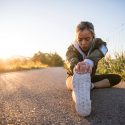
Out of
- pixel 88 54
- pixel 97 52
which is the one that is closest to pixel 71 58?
pixel 88 54

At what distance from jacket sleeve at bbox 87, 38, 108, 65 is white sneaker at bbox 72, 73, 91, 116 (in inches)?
45.1

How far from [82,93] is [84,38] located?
164cm

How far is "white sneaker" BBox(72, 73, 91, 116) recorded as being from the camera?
316cm

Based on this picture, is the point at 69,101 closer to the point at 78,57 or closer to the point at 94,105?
the point at 94,105

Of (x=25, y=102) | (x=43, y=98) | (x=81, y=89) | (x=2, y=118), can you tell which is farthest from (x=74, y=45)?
(x=2, y=118)

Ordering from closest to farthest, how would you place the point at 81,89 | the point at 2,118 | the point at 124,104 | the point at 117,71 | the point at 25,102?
the point at 2,118, the point at 81,89, the point at 124,104, the point at 25,102, the point at 117,71

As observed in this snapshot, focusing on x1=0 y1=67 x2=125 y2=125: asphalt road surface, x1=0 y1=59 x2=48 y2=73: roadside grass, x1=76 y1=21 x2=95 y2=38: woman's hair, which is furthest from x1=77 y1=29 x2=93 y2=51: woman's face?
x1=0 y1=59 x2=48 y2=73: roadside grass

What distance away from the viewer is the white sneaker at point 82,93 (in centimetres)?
316

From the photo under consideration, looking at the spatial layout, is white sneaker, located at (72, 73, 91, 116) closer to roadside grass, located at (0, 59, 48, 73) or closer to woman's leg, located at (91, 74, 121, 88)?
woman's leg, located at (91, 74, 121, 88)

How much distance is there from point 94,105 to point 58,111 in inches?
18.7

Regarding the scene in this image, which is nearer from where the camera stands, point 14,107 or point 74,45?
point 14,107

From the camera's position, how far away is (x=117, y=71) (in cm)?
873

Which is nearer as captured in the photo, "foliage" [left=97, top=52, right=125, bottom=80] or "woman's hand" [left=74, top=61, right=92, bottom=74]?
"woman's hand" [left=74, top=61, right=92, bottom=74]

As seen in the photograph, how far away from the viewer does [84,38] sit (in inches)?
189
